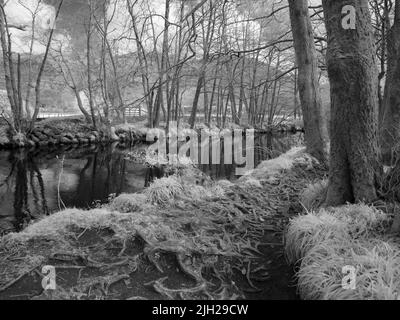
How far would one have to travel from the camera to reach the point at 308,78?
7.14 m

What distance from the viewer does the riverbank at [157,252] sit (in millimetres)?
2684

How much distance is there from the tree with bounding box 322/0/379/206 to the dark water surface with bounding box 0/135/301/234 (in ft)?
15.3

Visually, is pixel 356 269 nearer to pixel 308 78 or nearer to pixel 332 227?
pixel 332 227

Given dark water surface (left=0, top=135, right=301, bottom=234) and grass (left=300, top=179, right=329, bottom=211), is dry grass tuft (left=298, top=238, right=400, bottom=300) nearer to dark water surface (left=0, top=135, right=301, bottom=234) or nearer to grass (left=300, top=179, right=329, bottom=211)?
grass (left=300, top=179, right=329, bottom=211)

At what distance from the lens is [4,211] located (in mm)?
5945

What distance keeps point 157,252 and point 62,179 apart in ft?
20.8

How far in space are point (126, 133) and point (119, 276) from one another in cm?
1575

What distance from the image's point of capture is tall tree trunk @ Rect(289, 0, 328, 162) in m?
6.80

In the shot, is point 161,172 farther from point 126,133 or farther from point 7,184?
point 126,133

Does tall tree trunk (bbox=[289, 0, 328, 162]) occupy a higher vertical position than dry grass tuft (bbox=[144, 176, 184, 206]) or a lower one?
higher

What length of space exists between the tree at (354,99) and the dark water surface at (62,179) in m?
4.65

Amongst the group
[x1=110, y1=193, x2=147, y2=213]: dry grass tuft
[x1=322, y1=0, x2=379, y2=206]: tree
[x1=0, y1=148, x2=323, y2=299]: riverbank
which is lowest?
[x1=0, y1=148, x2=323, y2=299]: riverbank

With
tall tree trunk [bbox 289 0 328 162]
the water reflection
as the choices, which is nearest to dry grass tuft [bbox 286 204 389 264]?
the water reflection
